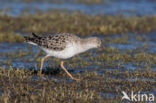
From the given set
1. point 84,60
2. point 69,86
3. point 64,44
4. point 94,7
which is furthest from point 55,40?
point 94,7

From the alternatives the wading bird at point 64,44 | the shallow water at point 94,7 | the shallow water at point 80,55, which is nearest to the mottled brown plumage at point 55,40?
the wading bird at point 64,44

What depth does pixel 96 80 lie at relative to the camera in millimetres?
10570

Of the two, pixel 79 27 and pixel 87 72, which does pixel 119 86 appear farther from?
pixel 79 27

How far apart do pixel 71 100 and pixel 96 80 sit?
2.28m

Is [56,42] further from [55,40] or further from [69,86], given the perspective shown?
[69,86]

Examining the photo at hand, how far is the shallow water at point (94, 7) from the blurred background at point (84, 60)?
0.24ft

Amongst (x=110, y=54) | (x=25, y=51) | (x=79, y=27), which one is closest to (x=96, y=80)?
(x=110, y=54)

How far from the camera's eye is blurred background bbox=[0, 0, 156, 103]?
9117 millimetres

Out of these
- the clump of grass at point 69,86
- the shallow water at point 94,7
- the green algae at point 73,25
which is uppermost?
the shallow water at point 94,7

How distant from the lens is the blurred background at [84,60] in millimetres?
9117

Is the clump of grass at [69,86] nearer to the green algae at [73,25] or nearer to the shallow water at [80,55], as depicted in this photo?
the shallow water at [80,55]

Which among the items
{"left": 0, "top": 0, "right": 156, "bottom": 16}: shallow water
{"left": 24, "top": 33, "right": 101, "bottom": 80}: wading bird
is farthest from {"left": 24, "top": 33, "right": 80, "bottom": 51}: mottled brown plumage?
{"left": 0, "top": 0, "right": 156, "bottom": 16}: shallow water

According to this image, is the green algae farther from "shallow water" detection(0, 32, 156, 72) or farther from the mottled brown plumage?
the mottled brown plumage

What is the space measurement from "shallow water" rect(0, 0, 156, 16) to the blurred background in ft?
0.24
